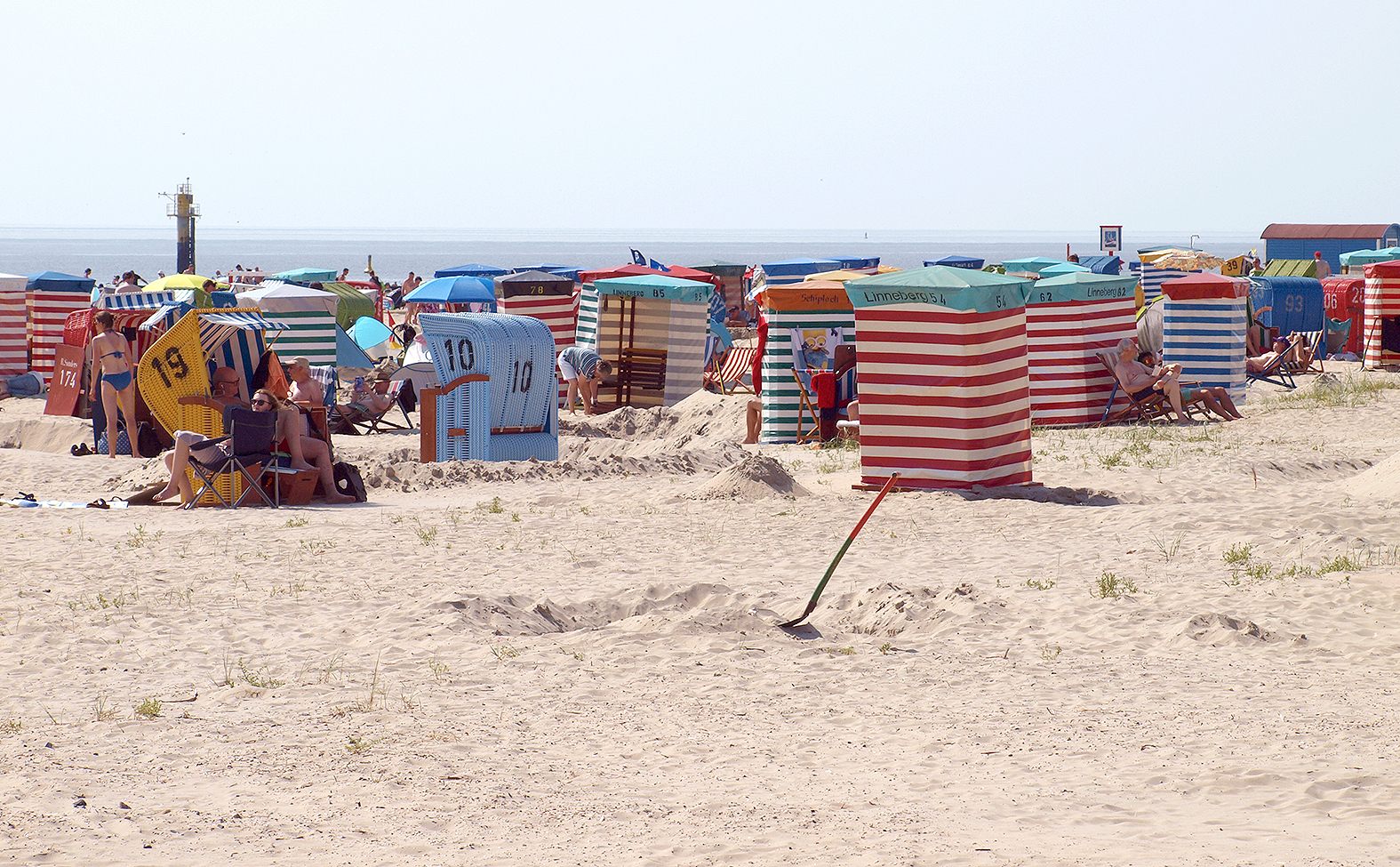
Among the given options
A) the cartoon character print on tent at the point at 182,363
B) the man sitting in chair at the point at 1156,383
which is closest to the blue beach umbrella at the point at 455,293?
the cartoon character print on tent at the point at 182,363

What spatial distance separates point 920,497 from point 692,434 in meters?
5.25

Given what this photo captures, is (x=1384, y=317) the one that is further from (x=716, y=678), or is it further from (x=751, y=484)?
(x=716, y=678)

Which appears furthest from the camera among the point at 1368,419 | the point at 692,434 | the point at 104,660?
the point at 692,434

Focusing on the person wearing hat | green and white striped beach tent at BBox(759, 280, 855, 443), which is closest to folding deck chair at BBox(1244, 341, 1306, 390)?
green and white striped beach tent at BBox(759, 280, 855, 443)

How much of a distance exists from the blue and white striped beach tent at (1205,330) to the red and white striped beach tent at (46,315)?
12995 millimetres

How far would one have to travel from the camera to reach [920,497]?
1012 cm

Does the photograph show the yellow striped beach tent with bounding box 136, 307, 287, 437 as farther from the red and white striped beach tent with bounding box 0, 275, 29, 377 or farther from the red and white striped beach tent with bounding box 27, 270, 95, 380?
the red and white striped beach tent with bounding box 0, 275, 29, 377

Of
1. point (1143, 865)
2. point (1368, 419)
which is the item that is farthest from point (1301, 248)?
point (1143, 865)

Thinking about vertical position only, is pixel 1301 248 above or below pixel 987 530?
above

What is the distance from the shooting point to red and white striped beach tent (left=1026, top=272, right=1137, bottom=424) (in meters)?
14.2

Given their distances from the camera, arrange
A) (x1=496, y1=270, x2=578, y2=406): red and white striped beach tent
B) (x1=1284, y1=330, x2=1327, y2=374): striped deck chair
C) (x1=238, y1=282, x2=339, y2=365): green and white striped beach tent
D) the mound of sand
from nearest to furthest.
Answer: the mound of sand, (x1=238, y1=282, x2=339, y2=365): green and white striped beach tent, (x1=496, y1=270, x2=578, y2=406): red and white striped beach tent, (x1=1284, y1=330, x2=1327, y2=374): striped deck chair

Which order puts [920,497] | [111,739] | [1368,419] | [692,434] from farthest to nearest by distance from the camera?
[692,434] < [1368,419] < [920,497] < [111,739]

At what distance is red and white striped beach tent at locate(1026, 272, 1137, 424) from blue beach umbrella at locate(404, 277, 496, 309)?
29.2ft

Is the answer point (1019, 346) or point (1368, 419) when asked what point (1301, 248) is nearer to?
point (1368, 419)
